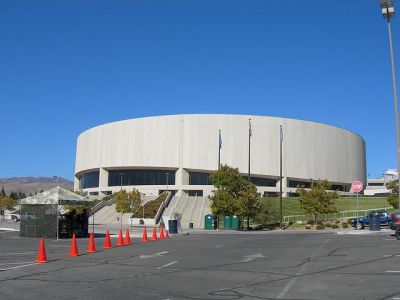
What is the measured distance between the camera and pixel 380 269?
1187 cm

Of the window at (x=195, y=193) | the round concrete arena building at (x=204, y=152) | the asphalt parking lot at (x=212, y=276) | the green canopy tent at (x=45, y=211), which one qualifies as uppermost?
the round concrete arena building at (x=204, y=152)

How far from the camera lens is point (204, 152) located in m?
110

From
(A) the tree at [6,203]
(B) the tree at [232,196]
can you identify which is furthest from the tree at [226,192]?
(A) the tree at [6,203]

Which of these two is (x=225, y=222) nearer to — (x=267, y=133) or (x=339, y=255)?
(x=339, y=255)

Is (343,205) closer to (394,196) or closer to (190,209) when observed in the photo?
(190,209)

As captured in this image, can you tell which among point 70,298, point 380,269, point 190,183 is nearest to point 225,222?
point 380,269

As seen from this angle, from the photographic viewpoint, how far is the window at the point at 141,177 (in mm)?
112250

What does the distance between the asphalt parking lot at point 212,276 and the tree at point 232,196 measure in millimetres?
33434

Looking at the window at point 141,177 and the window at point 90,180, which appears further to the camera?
the window at point 90,180

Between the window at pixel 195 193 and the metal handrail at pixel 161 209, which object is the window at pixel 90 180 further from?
the metal handrail at pixel 161 209

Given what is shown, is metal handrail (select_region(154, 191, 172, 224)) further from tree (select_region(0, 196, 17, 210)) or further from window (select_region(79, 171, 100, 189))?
window (select_region(79, 171, 100, 189))

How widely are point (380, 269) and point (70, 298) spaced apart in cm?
700

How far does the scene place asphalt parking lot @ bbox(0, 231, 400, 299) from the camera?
924 centimetres

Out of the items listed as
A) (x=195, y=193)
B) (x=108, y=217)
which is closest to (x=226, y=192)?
(x=108, y=217)
